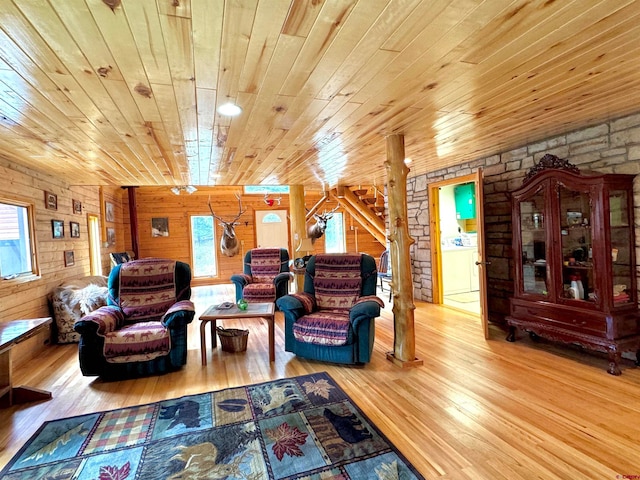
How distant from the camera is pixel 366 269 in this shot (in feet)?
12.7

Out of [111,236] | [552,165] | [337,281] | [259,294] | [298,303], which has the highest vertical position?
[552,165]

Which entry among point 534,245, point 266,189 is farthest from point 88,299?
point 266,189

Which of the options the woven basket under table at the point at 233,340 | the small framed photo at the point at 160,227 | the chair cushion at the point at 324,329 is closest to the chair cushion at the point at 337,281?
the chair cushion at the point at 324,329

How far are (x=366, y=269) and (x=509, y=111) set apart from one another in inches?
81.0

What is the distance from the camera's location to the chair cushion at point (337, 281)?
384 centimetres

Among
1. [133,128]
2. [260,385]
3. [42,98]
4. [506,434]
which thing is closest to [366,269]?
[260,385]

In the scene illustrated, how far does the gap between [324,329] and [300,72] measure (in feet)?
7.62

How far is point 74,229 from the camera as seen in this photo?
5172 mm

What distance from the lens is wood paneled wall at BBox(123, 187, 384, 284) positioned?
8852mm

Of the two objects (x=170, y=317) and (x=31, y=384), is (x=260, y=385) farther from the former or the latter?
(x=31, y=384)

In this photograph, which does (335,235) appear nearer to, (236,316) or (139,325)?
(236,316)

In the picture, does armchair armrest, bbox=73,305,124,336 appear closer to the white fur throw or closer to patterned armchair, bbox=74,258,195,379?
patterned armchair, bbox=74,258,195,379

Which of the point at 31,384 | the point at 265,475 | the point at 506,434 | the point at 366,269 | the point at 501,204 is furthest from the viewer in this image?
the point at 501,204

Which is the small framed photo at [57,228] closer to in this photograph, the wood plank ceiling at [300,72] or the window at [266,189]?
the wood plank ceiling at [300,72]
